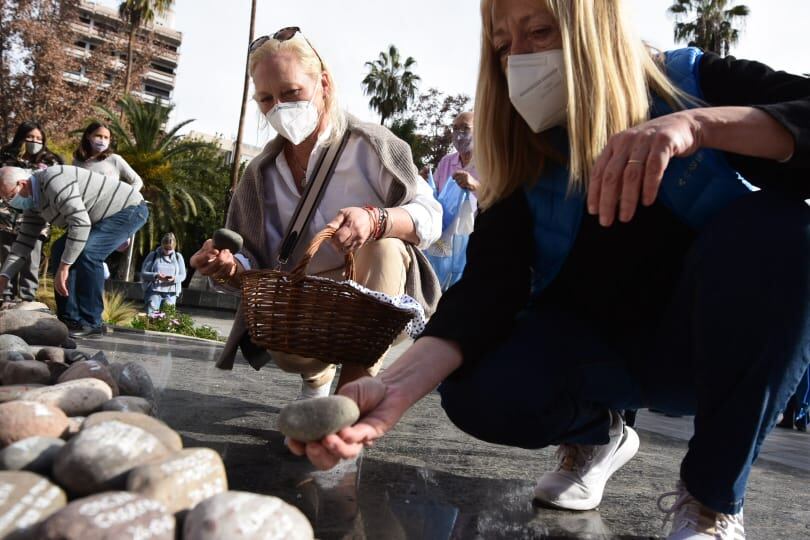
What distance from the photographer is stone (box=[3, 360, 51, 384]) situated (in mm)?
2219

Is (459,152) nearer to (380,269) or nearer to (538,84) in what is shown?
(380,269)

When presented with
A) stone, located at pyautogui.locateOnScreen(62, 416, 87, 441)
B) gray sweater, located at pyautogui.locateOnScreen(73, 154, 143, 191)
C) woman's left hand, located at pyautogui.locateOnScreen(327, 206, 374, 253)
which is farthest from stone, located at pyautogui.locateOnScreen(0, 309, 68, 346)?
gray sweater, located at pyautogui.locateOnScreen(73, 154, 143, 191)

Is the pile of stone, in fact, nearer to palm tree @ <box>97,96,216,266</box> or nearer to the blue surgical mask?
the blue surgical mask

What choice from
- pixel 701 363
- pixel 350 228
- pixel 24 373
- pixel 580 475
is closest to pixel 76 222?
pixel 24 373

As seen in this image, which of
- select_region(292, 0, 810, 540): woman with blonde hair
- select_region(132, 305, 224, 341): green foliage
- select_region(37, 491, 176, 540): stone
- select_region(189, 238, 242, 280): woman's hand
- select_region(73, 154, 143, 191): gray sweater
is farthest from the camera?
select_region(132, 305, 224, 341): green foliage

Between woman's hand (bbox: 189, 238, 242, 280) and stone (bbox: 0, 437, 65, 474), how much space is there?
1230mm

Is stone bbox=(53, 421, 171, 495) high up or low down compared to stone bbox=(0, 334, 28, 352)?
up

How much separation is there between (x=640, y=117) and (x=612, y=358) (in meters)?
0.56

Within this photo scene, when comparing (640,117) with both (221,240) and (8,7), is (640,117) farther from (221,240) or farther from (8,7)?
(8,7)

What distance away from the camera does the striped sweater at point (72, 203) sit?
503 centimetres

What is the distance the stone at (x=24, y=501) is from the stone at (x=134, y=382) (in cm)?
114

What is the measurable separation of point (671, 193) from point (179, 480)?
47.8 inches

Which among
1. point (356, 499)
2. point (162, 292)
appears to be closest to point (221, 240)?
point (356, 499)

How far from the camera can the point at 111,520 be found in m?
0.99
